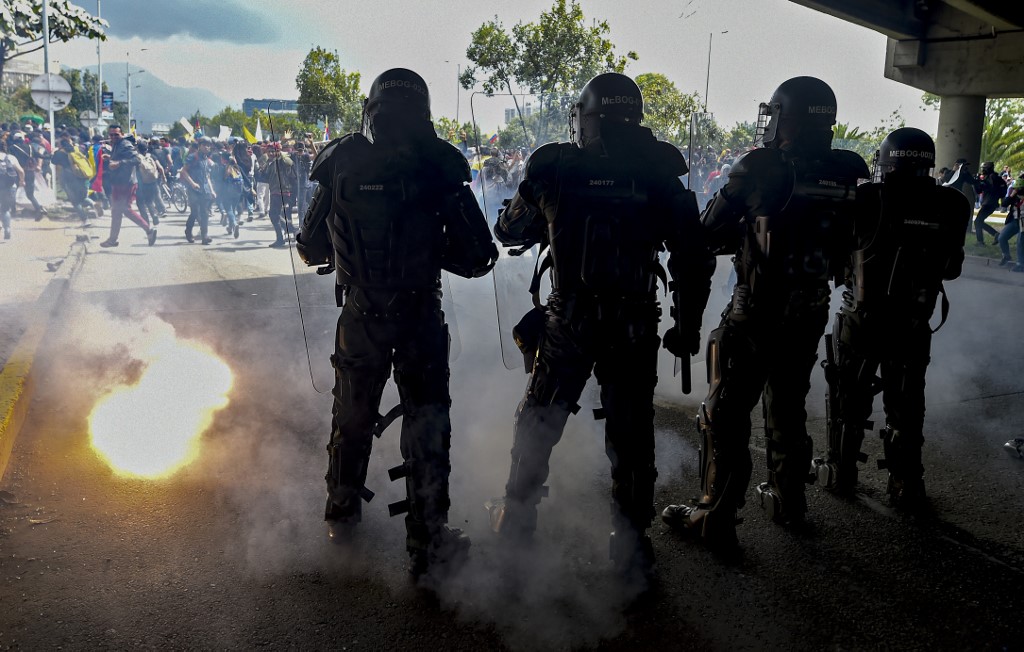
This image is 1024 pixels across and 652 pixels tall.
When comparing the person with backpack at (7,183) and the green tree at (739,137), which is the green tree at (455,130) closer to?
the green tree at (739,137)

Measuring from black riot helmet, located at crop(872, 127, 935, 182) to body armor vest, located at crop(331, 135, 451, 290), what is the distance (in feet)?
6.86

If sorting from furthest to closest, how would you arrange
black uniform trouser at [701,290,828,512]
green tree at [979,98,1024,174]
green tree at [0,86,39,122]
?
green tree at [0,86,39,122] → green tree at [979,98,1024,174] → black uniform trouser at [701,290,828,512]

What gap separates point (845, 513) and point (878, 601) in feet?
2.63

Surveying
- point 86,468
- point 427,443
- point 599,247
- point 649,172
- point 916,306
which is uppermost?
point 649,172

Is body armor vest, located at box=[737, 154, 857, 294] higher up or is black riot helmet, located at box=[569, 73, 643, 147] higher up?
black riot helmet, located at box=[569, 73, 643, 147]

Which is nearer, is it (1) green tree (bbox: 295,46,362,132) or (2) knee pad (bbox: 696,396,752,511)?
(2) knee pad (bbox: 696,396,752,511)

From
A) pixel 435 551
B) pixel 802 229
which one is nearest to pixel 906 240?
pixel 802 229

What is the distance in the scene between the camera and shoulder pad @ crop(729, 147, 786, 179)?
3.04 m

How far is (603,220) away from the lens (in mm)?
2791

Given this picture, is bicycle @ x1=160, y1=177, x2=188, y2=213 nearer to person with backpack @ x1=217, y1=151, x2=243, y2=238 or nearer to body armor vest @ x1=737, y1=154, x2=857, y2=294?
person with backpack @ x1=217, y1=151, x2=243, y2=238

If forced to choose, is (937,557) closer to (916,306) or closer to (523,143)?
(916,306)

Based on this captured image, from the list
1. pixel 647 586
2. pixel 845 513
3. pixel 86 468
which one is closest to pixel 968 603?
pixel 845 513

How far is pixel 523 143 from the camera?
412 cm

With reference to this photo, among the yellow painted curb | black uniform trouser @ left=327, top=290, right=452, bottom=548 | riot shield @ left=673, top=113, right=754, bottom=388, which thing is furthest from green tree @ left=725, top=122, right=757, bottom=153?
the yellow painted curb
